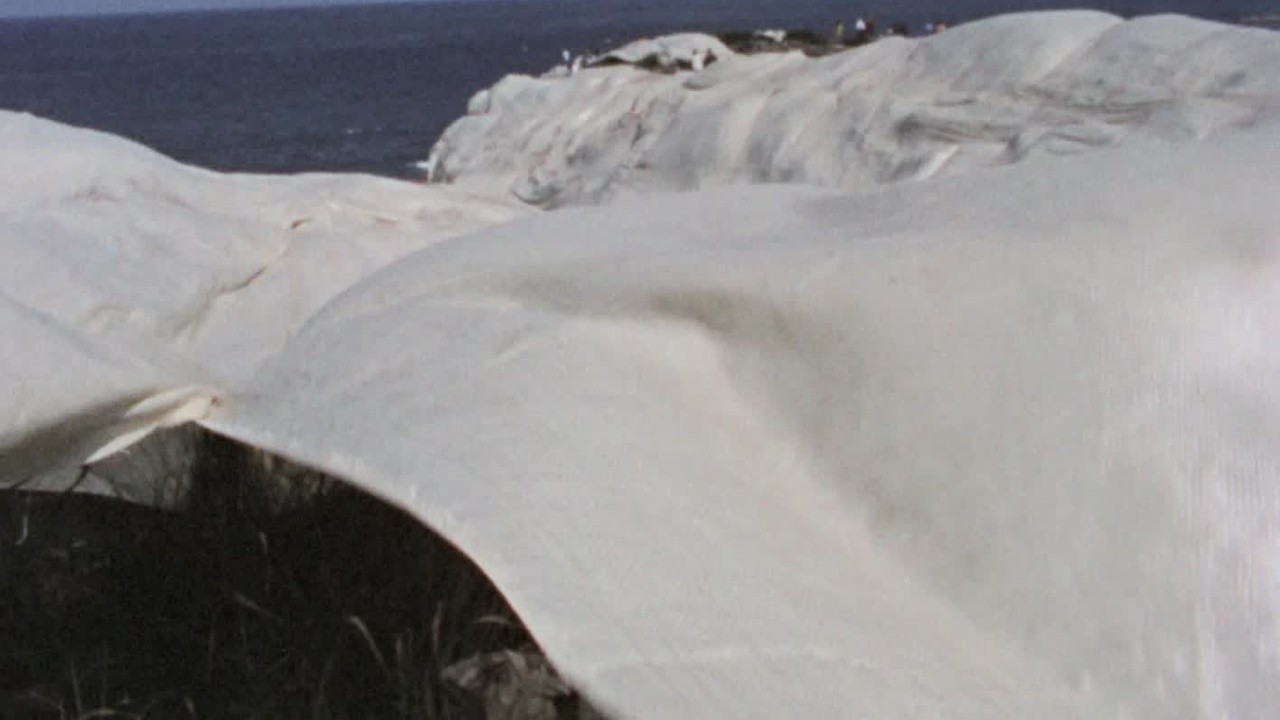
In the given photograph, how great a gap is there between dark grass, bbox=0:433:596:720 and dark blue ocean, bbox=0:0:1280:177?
2074 centimetres

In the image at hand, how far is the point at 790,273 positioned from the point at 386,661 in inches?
Answer: 38.3

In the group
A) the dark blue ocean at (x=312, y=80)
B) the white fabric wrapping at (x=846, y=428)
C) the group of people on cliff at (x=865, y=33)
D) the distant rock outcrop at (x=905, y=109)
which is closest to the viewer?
the white fabric wrapping at (x=846, y=428)

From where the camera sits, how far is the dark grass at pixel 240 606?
2.80 m

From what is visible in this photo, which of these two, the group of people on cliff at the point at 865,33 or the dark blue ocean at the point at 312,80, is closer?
the group of people on cliff at the point at 865,33

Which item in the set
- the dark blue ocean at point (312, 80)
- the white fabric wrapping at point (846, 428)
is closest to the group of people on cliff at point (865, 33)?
the white fabric wrapping at point (846, 428)

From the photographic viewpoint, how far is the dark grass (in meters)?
2.80

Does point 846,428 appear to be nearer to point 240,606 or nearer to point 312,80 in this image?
point 240,606

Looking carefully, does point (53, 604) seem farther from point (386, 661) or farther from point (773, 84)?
point (773, 84)

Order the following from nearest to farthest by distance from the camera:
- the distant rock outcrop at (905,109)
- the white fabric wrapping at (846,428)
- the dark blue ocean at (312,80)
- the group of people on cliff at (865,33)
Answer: the white fabric wrapping at (846,428) → the distant rock outcrop at (905,109) → the group of people on cliff at (865,33) → the dark blue ocean at (312,80)

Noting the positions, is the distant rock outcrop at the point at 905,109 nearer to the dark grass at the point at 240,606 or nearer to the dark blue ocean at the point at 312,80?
the dark grass at the point at 240,606

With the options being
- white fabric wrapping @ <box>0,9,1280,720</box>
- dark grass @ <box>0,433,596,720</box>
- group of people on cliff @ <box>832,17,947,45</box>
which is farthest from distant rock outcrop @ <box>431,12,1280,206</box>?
group of people on cliff @ <box>832,17,947,45</box>

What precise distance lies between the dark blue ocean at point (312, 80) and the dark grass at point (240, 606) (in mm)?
20736

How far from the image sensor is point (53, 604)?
3162mm

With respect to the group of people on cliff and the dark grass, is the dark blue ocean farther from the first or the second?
the dark grass
